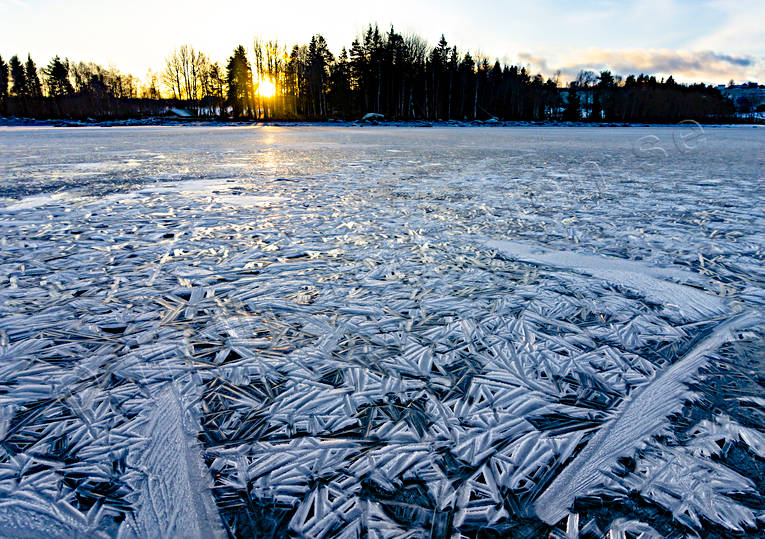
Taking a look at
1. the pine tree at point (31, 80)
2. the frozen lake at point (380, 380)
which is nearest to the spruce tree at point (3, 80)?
the pine tree at point (31, 80)

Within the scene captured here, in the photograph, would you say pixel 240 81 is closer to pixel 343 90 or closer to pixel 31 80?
pixel 343 90

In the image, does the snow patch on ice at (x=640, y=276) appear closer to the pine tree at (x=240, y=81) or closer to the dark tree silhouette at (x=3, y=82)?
the pine tree at (x=240, y=81)

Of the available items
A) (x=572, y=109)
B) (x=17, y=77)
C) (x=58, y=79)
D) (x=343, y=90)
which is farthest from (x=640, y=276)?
(x=17, y=77)

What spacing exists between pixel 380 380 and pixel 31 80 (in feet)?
269

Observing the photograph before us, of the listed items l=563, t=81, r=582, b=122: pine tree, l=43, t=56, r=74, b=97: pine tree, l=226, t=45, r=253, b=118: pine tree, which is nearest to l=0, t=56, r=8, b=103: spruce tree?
l=43, t=56, r=74, b=97: pine tree

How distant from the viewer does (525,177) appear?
7.24 m

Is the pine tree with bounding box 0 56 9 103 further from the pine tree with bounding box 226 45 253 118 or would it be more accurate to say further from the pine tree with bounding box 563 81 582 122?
the pine tree with bounding box 563 81 582 122

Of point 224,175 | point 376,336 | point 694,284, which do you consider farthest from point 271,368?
point 224,175

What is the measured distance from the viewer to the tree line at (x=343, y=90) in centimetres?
5091

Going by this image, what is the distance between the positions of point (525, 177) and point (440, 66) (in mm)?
51329

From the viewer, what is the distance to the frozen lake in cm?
112

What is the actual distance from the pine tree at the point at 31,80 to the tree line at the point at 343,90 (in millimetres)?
A: 140

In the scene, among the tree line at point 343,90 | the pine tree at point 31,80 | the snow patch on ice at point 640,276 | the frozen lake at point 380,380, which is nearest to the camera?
the frozen lake at point 380,380

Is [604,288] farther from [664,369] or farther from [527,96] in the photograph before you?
A: [527,96]
